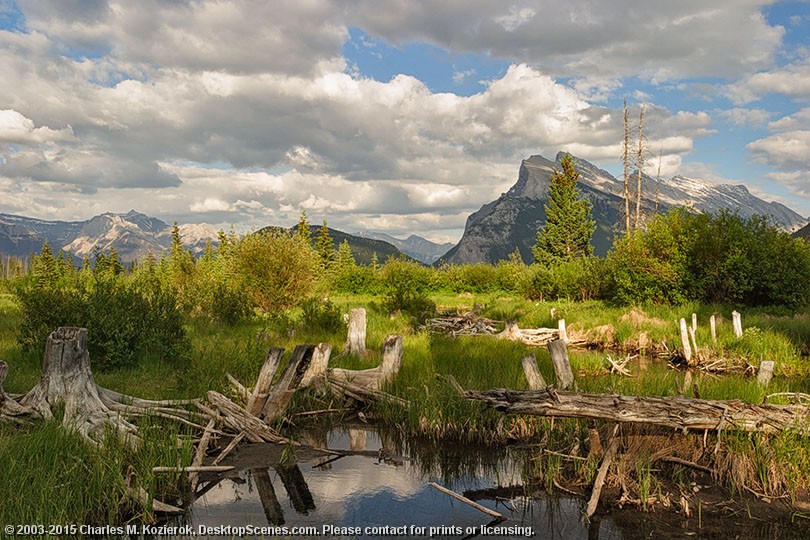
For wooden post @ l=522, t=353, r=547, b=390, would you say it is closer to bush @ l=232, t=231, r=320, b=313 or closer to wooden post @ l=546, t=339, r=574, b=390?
wooden post @ l=546, t=339, r=574, b=390

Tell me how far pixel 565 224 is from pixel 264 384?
50.8 meters

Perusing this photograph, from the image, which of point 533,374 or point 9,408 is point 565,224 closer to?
point 533,374

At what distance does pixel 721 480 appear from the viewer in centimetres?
693

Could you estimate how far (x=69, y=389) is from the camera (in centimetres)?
739

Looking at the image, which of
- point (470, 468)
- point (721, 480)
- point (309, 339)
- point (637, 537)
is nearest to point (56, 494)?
point (470, 468)

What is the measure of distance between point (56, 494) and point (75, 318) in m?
8.18

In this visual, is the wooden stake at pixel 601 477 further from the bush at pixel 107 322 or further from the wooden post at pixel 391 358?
the bush at pixel 107 322

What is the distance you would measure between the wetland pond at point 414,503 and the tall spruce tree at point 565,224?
160ft

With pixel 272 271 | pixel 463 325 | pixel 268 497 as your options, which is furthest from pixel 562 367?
pixel 272 271

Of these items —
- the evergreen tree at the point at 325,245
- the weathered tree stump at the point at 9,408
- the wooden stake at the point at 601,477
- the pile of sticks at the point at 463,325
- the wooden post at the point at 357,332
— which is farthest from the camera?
the evergreen tree at the point at 325,245

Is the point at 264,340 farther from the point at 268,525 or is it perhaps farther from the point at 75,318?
the point at 268,525

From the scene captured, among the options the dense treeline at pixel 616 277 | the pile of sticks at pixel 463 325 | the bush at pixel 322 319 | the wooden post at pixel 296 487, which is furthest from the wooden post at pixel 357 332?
the pile of sticks at pixel 463 325

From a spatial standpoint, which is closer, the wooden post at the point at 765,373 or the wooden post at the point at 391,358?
the wooden post at the point at 765,373

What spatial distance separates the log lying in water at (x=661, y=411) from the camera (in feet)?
21.5
